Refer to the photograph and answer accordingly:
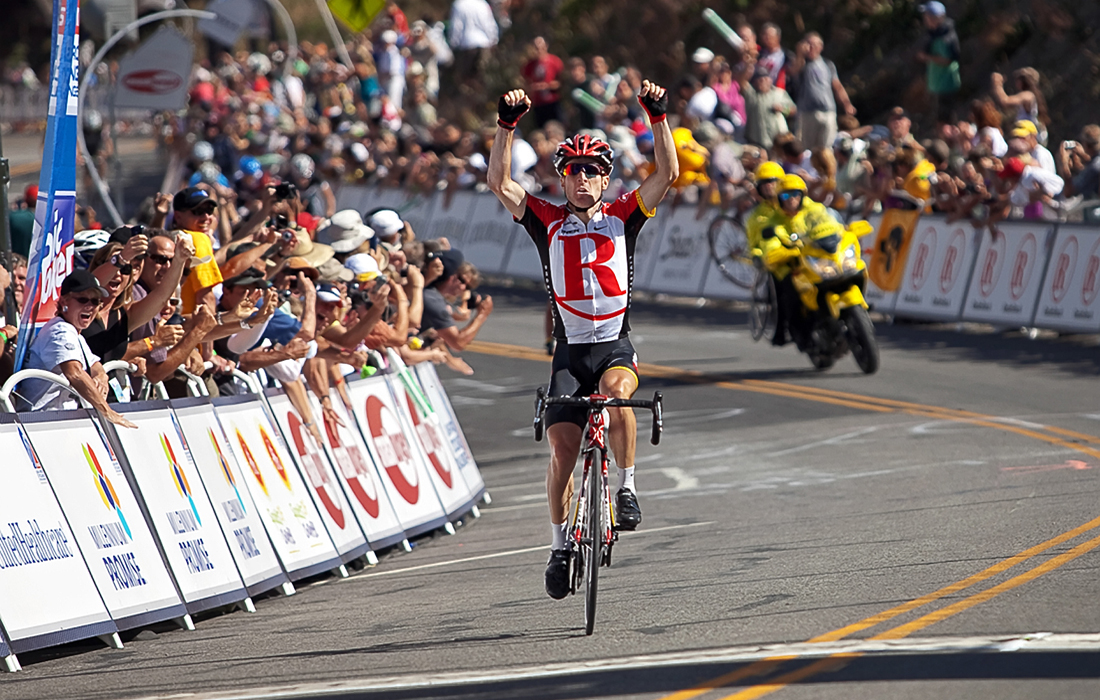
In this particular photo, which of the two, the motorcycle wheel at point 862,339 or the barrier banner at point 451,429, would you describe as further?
the motorcycle wheel at point 862,339

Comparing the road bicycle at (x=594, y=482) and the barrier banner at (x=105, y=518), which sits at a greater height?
the road bicycle at (x=594, y=482)

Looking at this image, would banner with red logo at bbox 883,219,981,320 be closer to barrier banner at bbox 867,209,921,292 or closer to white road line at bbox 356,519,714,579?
barrier banner at bbox 867,209,921,292

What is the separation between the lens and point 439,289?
1363 cm

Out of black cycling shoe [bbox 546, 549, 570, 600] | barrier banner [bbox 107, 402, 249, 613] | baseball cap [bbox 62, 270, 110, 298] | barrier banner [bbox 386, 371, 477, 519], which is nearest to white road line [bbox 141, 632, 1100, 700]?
black cycling shoe [bbox 546, 549, 570, 600]

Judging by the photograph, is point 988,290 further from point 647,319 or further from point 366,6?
point 366,6

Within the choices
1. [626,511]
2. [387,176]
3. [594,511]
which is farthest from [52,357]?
[387,176]

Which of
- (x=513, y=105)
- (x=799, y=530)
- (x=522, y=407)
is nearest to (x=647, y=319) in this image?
(x=522, y=407)

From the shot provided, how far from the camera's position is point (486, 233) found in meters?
27.3

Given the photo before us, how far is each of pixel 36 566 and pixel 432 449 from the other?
4.85m

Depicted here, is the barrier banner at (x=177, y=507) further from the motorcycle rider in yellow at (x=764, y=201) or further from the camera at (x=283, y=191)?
the motorcycle rider in yellow at (x=764, y=201)

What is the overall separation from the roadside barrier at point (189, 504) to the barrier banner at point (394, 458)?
1cm

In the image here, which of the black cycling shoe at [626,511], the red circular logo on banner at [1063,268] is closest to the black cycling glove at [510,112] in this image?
the black cycling shoe at [626,511]

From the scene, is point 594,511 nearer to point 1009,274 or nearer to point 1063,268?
point 1063,268

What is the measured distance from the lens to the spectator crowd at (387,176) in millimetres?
9500
